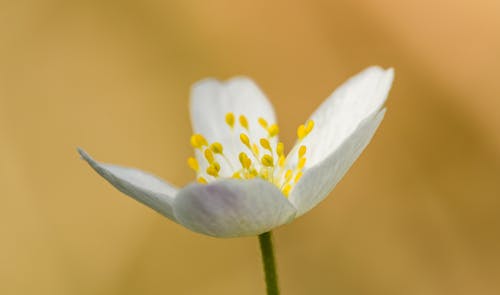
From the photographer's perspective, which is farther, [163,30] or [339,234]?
[163,30]

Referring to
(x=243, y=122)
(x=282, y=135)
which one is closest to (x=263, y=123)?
(x=243, y=122)

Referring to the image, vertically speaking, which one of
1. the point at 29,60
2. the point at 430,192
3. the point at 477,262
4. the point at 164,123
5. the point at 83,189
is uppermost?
the point at 29,60

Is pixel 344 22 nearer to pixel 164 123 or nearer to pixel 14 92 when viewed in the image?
pixel 164 123

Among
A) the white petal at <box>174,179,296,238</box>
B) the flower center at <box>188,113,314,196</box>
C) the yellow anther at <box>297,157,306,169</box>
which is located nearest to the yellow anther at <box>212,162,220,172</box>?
the flower center at <box>188,113,314,196</box>

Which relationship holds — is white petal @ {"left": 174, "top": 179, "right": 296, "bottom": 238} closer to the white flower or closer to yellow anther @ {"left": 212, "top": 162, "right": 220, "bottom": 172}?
the white flower

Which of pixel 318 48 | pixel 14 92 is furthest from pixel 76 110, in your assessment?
pixel 318 48

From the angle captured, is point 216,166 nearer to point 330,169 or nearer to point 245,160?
point 245,160
